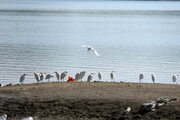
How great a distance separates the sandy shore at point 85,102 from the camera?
13844 millimetres

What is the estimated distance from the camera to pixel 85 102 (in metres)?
14.7

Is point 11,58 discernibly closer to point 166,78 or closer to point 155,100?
point 166,78

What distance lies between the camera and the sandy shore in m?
13.8

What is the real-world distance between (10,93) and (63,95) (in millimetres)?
2099

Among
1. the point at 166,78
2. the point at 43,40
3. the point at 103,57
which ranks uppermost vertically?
the point at 43,40

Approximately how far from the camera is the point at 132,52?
36.6 metres

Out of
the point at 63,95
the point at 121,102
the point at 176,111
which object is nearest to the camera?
the point at 176,111

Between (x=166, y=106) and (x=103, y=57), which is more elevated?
(x=103, y=57)

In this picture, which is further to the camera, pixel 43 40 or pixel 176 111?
pixel 43 40

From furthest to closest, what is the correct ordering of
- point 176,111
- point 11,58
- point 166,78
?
point 11,58 < point 166,78 < point 176,111

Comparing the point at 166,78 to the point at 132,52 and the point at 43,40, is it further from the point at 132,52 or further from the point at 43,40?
the point at 43,40

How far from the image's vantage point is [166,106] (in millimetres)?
13891

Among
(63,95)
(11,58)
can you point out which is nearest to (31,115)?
(63,95)

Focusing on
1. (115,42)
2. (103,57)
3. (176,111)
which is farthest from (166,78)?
(115,42)
